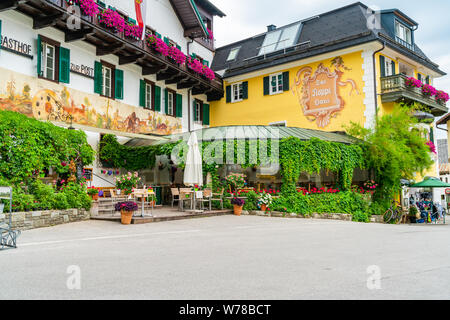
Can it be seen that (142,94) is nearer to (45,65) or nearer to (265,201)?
(45,65)

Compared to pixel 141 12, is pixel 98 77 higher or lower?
lower

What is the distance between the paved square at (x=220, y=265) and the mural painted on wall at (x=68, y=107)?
563 centimetres

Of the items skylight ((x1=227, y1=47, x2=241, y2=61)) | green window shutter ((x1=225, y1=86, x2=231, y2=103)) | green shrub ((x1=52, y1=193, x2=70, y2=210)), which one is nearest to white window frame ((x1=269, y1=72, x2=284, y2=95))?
green window shutter ((x1=225, y1=86, x2=231, y2=103))

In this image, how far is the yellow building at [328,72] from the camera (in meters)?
19.1

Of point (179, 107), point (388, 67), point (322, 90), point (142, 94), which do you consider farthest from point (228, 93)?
point (388, 67)

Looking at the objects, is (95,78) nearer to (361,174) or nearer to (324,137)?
(324,137)

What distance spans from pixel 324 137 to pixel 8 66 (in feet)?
40.8

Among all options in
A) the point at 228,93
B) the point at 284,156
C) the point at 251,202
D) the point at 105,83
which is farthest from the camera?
the point at 228,93

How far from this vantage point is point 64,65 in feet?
48.2

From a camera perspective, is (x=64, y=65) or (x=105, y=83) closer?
(x=64, y=65)

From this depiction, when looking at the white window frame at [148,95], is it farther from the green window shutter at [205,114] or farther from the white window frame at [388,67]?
the white window frame at [388,67]

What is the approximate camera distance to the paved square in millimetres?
3979

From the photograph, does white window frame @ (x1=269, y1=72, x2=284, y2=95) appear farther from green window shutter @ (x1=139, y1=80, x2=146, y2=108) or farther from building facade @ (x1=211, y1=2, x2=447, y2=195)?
green window shutter @ (x1=139, y1=80, x2=146, y2=108)

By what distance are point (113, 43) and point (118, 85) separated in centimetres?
203
